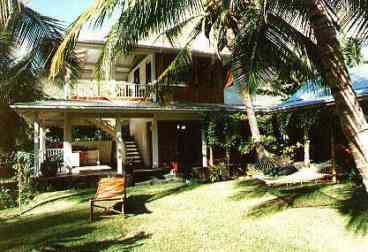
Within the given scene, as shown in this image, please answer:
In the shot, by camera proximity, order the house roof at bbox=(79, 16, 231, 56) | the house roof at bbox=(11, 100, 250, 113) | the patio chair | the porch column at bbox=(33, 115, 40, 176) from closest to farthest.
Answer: the patio chair, the house roof at bbox=(11, 100, 250, 113), the house roof at bbox=(79, 16, 231, 56), the porch column at bbox=(33, 115, 40, 176)

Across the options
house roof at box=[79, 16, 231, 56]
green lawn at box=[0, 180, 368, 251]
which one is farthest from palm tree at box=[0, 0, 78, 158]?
green lawn at box=[0, 180, 368, 251]

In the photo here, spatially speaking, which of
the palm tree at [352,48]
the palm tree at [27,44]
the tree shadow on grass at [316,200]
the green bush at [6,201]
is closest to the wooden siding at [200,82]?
the palm tree at [352,48]

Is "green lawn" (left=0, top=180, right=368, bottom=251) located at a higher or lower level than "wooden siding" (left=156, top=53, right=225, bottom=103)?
lower

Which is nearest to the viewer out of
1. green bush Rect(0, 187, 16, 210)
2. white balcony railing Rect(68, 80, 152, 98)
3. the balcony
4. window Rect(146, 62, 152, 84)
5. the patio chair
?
the patio chair

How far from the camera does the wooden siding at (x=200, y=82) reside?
17.8 meters

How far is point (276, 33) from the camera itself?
7078 millimetres

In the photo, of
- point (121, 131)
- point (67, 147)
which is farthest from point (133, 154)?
point (67, 147)

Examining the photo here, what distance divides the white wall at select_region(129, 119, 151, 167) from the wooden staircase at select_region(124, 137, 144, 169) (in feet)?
0.74

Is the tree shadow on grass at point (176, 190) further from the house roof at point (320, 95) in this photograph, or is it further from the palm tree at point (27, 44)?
the house roof at point (320, 95)

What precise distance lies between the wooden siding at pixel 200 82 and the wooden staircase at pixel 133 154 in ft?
14.2

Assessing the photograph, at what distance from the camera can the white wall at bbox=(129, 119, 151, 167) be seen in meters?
19.6

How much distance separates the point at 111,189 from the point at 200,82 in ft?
33.8

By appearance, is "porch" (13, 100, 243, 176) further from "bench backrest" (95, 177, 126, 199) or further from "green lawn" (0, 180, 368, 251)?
"bench backrest" (95, 177, 126, 199)

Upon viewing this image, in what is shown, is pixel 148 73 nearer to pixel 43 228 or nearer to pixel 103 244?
pixel 43 228
